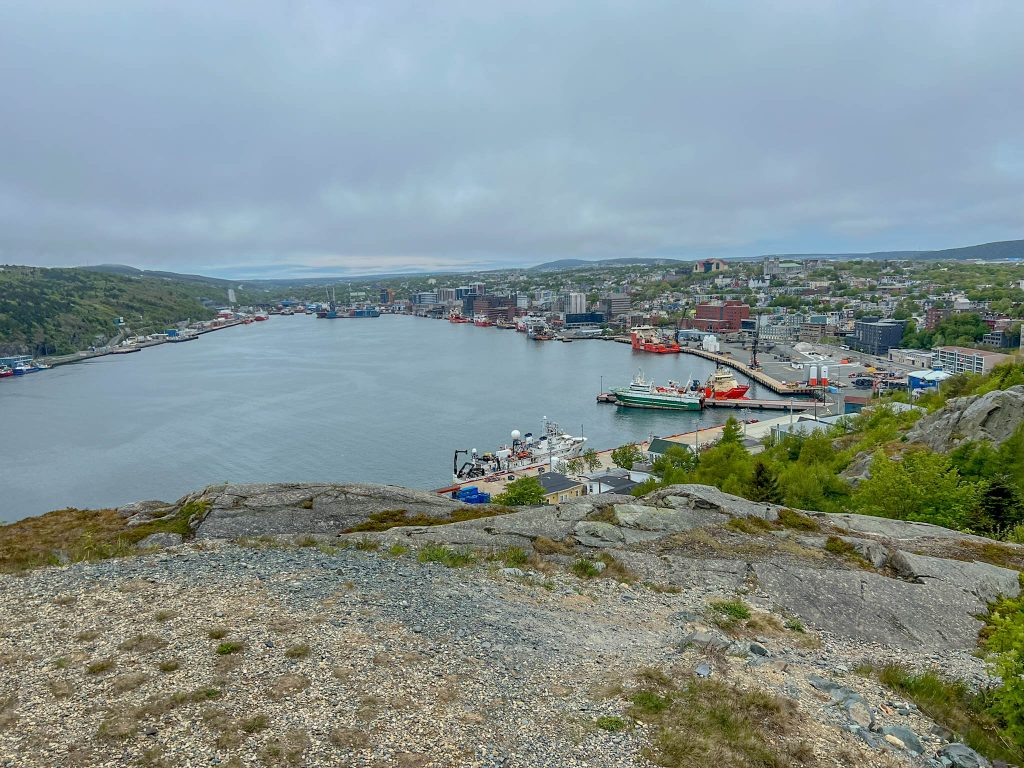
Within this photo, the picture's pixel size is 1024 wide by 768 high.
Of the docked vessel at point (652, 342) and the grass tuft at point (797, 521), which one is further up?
the grass tuft at point (797, 521)

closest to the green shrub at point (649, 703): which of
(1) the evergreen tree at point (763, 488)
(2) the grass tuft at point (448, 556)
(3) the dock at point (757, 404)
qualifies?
(2) the grass tuft at point (448, 556)

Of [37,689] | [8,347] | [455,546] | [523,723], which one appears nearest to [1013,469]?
[455,546]

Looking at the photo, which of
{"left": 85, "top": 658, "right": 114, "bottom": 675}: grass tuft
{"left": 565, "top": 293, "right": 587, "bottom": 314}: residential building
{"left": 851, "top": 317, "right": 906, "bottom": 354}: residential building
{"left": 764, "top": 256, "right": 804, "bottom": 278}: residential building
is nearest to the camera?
{"left": 85, "top": 658, "right": 114, "bottom": 675}: grass tuft

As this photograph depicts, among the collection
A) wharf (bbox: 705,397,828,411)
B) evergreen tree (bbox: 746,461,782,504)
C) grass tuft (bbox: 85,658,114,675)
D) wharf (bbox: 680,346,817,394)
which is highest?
grass tuft (bbox: 85,658,114,675)

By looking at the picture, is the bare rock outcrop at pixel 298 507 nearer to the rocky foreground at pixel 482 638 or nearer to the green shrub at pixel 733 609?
the rocky foreground at pixel 482 638

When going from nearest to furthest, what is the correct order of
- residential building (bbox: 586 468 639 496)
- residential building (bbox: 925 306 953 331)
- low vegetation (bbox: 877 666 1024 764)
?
low vegetation (bbox: 877 666 1024 764), residential building (bbox: 586 468 639 496), residential building (bbox: 925 306 953 331)

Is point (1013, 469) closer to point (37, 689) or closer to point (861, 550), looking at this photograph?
point (861, 550)

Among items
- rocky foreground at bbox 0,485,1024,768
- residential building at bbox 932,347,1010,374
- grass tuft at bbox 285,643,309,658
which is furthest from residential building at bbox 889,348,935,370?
grass tuft at bbox 285,643,309,658

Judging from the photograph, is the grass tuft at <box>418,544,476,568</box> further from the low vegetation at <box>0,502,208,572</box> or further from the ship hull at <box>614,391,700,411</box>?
the ship hull at <box>614,391,700,411</box>
